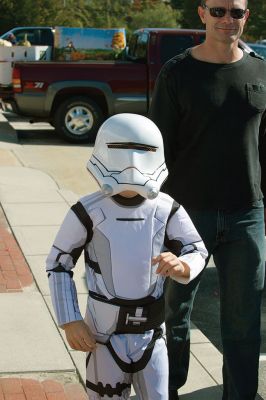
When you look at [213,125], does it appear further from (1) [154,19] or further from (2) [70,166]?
(1) [154,19]

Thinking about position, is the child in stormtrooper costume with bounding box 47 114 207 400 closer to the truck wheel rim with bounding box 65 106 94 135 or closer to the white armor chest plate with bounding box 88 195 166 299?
the white armor chest plate with bounding box 88 195 166 299

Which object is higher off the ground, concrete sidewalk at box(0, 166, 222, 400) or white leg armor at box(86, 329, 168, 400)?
white leg armor at box(86, 329, 168, 400)

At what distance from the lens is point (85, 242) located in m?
2.80

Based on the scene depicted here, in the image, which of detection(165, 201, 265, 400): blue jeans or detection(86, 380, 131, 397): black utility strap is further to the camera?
detection(165, 201, 265, 400): blue jeans

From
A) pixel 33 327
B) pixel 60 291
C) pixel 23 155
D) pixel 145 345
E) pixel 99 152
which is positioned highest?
A: pixel 99 152

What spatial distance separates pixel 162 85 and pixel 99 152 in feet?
2.76

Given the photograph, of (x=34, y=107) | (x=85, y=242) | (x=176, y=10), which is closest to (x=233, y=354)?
(x=85, y=242)

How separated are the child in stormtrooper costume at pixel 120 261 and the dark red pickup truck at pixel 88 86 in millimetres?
10733

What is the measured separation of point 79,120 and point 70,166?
83.4 inches

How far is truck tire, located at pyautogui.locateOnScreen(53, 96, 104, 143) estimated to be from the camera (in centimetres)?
1346

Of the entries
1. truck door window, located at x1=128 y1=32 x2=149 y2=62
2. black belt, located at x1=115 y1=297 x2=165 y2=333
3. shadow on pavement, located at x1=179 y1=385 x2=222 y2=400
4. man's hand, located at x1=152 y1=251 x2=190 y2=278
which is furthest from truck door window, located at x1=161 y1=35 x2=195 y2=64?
man's hand, located at x1=152 y1=251 x2=190 y2=278

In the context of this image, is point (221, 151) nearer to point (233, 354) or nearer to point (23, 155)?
point (233, 354)

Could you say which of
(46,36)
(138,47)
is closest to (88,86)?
(138,47)

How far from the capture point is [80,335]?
2736mm
